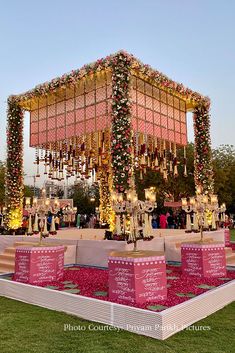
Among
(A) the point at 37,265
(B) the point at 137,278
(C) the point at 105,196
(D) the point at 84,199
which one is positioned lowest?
(A) the point at 37,265

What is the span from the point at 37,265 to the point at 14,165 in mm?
9320

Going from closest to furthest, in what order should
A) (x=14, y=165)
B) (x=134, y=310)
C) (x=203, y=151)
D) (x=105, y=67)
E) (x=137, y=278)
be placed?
(x=134, y=310) < (x=137, y=278) < (x=105, y=67) < (x=14, y=165) < (x=203, y=151)

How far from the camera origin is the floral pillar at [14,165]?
16141mm

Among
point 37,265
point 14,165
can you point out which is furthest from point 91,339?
point 14,165

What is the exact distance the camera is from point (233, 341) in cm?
495

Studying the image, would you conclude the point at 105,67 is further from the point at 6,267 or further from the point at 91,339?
the point at 91,339

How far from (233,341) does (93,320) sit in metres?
2.37

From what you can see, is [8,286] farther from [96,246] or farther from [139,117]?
[139,117]

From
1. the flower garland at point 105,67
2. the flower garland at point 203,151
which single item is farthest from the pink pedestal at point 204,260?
the flower garland at point 203,151

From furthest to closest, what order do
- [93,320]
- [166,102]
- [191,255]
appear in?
[166,102], [191,255], [93,320]

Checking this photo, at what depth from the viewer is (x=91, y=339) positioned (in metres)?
5.05

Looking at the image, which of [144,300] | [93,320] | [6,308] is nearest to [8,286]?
[6,308]

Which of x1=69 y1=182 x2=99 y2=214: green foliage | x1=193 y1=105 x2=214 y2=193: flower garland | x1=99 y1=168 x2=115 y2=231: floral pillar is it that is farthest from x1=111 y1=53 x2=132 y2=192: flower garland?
x1=69 y1=182 x2=99 y2=214: green foliage

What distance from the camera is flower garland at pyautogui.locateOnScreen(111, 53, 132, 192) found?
38.4 feet
